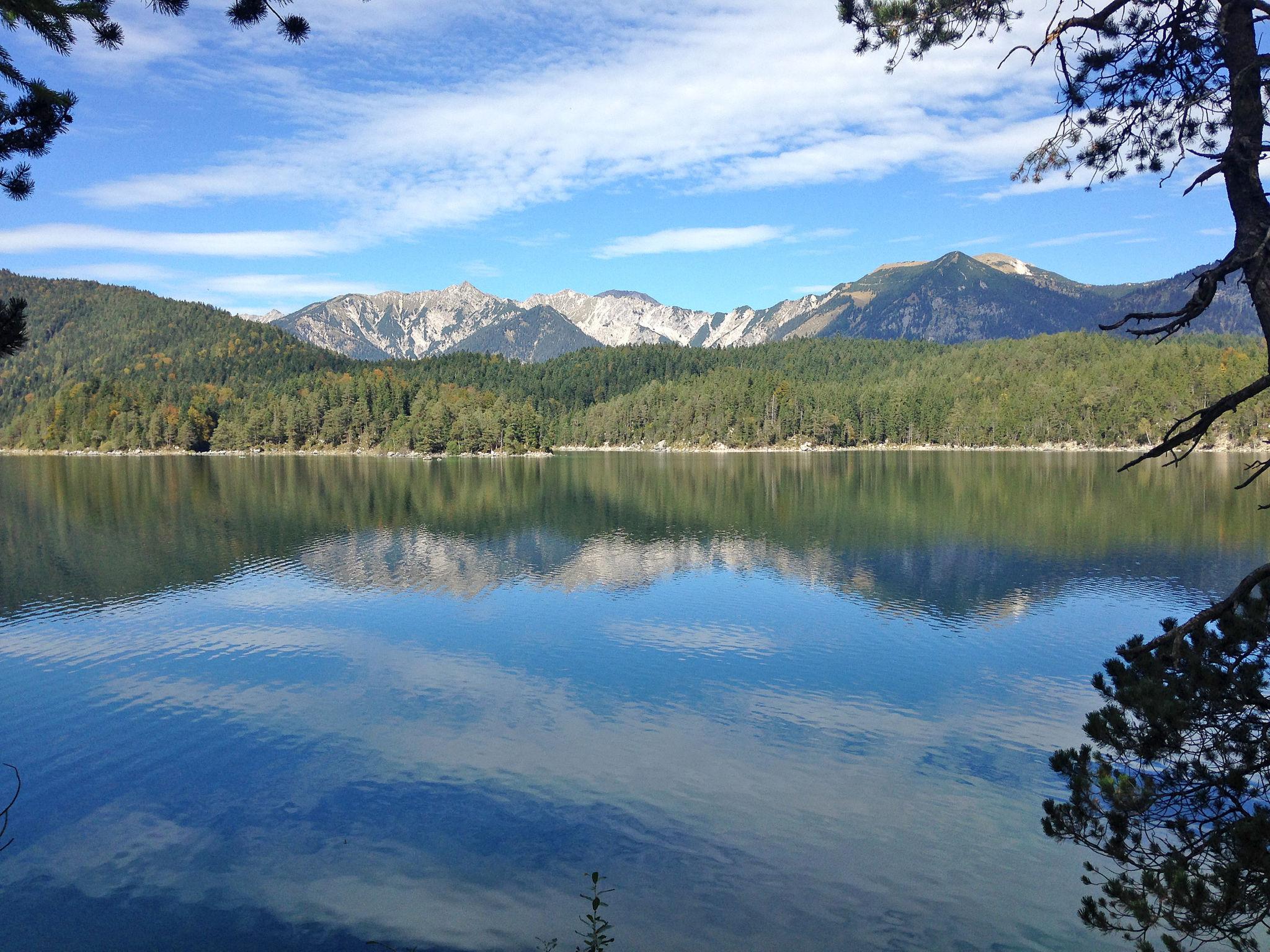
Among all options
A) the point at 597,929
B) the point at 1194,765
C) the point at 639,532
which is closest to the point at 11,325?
the point at 597,929

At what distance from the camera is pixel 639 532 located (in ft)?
175

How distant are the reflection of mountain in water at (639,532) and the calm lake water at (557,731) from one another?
53 cm

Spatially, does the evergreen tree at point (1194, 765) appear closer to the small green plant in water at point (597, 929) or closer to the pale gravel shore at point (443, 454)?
the small green plant in water at point (597, 929)

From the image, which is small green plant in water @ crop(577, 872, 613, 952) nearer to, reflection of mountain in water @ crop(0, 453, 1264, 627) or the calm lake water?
the calm lake water

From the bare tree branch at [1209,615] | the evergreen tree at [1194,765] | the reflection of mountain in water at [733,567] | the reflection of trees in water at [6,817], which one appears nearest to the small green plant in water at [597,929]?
the evergreen tree at [1194,765]

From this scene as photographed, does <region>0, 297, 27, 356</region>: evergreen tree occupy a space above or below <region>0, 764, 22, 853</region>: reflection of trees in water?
above

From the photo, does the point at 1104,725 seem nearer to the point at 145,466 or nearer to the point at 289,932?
the point at 289,932

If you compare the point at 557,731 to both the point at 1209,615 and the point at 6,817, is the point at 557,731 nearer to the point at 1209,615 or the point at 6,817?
the point at 6,817

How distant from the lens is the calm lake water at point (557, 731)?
1191cm

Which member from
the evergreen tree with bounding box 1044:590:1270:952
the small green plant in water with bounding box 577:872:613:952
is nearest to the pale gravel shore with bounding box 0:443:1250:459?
the small green plant in water with bounding box 577:872:613:952

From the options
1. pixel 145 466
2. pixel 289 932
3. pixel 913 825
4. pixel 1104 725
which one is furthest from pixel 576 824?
pixel 145 466

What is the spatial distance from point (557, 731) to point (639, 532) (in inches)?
1368

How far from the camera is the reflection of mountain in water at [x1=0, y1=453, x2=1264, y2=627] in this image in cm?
3716

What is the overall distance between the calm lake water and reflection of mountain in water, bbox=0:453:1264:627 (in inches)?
20.9
